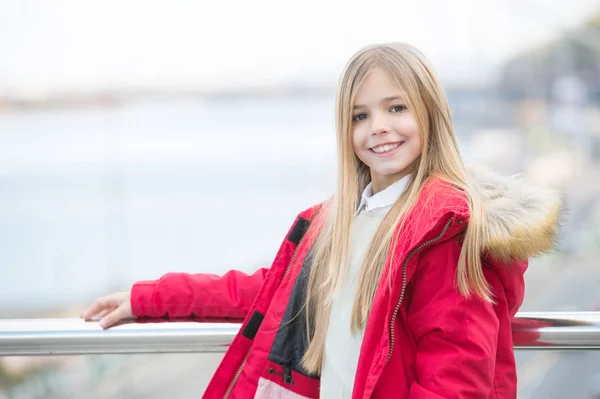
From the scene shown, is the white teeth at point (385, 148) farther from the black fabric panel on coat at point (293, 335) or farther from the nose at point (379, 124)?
the black fabric panel on coat at point (293, 335)

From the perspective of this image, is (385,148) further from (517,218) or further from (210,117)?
(210,117)

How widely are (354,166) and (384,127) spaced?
11cm

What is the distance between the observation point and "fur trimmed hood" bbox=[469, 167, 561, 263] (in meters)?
0.67

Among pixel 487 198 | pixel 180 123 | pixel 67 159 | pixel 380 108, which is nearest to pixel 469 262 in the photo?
pixel 487 198

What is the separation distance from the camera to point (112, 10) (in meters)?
7.38

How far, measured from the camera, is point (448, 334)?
0.65 meters

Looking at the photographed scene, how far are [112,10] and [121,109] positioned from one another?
51.3 inches

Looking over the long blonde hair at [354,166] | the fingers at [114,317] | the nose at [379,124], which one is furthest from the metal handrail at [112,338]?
the nose at [379,124]

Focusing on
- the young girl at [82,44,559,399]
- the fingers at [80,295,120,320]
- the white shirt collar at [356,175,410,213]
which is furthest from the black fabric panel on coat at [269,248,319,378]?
the fingers at [80,295,120,320]

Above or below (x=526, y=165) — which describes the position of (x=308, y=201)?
below

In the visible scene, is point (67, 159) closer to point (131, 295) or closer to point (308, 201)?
point (308, 201)

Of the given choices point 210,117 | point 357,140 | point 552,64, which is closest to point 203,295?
point 357,140

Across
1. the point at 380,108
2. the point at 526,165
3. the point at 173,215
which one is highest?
the point at 380,108

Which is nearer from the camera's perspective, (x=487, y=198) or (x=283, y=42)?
(x=487, y=198)
